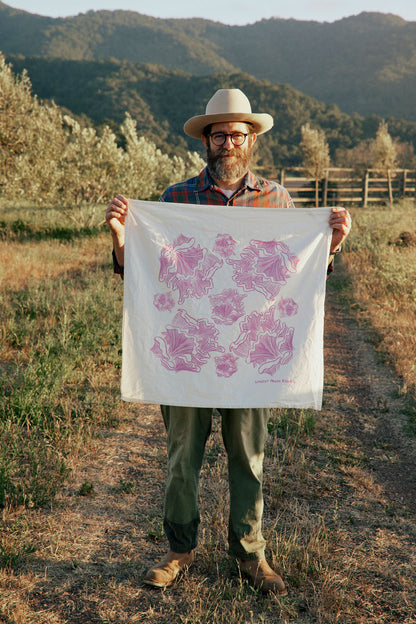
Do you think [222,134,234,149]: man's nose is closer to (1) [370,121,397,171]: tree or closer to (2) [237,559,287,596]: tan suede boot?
(2) [237,559,287,596]: tan suede boot

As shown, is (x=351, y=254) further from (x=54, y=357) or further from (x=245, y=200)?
(x=245, y=200)

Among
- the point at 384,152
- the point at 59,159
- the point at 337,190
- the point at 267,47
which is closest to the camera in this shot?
the point at 59,159

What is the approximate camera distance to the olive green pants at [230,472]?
9.96 ft

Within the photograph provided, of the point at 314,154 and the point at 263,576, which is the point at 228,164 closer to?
the point at 263,576

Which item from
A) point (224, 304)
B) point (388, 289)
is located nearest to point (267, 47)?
point (388, 289)

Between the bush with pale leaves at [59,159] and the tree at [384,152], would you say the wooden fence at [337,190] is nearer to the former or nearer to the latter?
the tree at [384,152]

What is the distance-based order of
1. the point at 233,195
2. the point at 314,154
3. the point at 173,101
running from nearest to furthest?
the point at 233,195
the point at 314,154
the point at 173,101

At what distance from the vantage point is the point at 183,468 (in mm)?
3016

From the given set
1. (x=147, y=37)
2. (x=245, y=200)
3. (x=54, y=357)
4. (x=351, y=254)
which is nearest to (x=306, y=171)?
(x=351, y=254)

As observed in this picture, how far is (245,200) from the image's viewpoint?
3.28 m

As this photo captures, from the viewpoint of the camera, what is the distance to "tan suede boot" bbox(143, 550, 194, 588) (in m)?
3.10

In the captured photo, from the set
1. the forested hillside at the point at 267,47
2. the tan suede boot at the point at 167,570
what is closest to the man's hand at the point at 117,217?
the tan suede boot at the point at 167,570

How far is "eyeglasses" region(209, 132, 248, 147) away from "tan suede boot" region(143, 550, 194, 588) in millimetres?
2662

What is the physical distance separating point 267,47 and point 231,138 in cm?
16821
